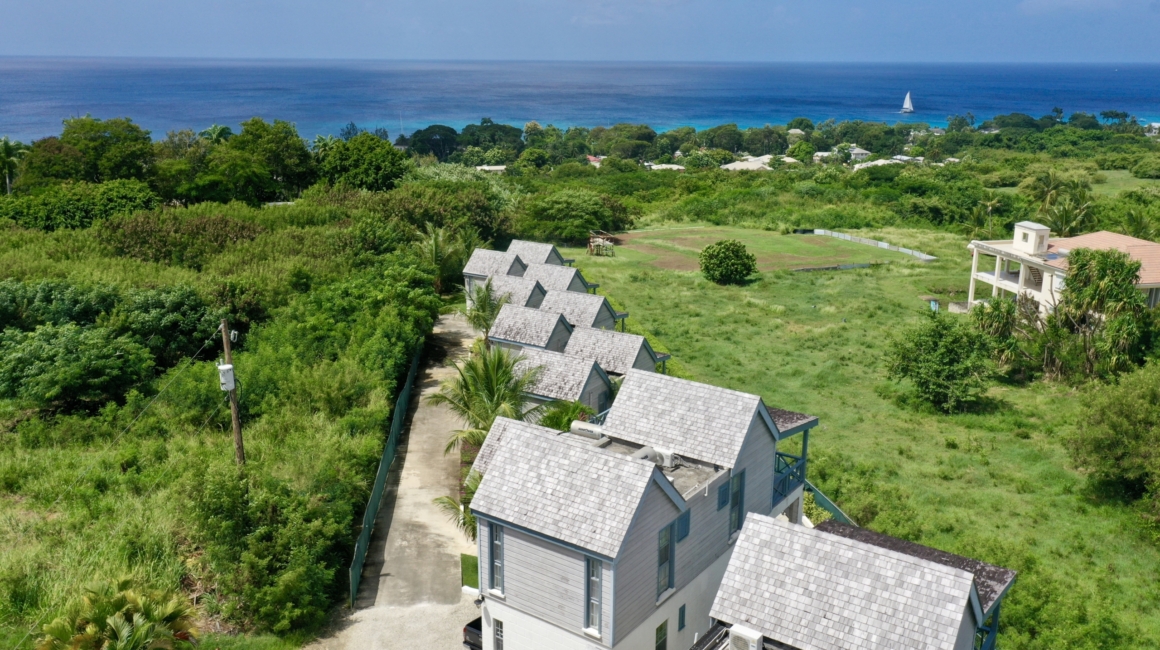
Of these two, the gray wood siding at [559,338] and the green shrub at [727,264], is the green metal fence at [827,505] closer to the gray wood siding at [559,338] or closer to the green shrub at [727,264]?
the gray wood siding at [559,338]

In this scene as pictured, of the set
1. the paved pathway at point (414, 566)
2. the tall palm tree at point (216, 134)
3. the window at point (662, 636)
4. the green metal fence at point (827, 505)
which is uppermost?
the tall palm tree at point (216, 134)

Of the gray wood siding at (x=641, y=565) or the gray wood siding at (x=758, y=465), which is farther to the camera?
the gray wood siding at (x=758, y=465)

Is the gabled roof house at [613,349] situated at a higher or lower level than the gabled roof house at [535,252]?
lower

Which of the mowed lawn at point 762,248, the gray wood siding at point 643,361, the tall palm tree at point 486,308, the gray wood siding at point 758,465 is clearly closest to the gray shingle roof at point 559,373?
the gray wood siding at point 643,361

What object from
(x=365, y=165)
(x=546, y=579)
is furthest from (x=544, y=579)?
(x=365, y=165)

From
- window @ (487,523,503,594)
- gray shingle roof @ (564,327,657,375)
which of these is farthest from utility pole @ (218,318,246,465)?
gray shingle roof @ (564,327,657,375)

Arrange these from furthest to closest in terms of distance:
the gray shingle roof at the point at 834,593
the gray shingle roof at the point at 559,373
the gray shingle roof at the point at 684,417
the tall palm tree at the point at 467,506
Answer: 1. the gray shingle roof at the point at 559,373
2. the tall palm tree at the point at 467,506
3. the gray shingle roof at the point at 684,417
4. the gray shingle roof at the point at 834,593
